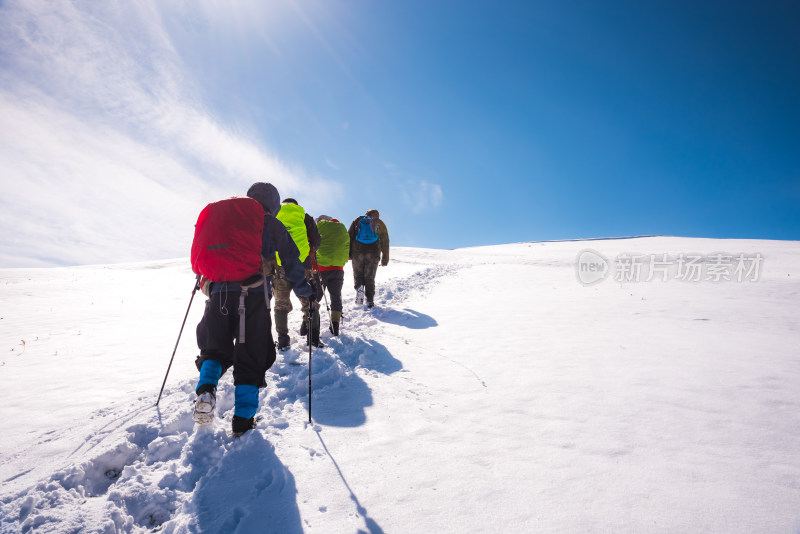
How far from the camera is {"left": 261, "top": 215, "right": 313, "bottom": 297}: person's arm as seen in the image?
3439 mm

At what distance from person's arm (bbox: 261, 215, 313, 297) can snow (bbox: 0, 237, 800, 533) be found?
1.32 meters

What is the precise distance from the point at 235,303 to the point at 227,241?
57 centimetres

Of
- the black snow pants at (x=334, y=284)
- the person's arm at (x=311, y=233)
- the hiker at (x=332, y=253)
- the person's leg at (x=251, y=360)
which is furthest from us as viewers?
the hiker at (x=332, y=253)

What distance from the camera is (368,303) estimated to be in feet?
31.9

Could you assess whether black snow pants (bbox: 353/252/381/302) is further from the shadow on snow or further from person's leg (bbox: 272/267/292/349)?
person's leg (bbox: 272/267/292/349)

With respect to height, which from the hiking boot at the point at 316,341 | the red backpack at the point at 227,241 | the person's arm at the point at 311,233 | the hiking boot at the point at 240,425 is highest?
the person's arm at the point at 311,233

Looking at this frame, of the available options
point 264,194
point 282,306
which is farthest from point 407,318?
point 264,194

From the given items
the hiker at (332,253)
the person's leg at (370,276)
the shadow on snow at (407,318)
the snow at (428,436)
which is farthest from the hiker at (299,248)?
the person's leg at (370,276)

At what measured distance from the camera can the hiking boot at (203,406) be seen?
279cm

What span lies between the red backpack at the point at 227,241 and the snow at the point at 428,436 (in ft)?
4.50

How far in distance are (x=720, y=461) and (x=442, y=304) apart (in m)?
7.76

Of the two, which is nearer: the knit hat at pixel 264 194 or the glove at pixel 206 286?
the glove at pixel 206 286

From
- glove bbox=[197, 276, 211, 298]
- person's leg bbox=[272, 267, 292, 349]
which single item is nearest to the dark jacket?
person's leg bbox=[272, 267, 292, 349]

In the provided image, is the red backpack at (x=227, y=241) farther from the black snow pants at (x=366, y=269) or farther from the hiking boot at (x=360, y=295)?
the hiking boot at (x=360, y=295)
